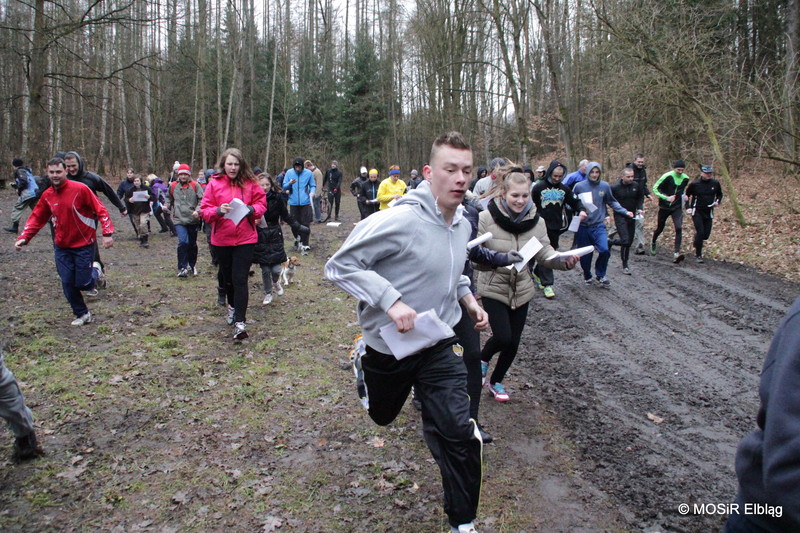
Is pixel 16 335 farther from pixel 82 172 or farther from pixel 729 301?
pixel 729 301

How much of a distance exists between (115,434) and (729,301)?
908cm

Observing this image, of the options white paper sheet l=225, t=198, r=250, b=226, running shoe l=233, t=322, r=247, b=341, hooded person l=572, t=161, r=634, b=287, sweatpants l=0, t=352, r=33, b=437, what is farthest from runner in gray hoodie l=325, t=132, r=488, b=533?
hooded person l=572, t=161, r=634, b=287

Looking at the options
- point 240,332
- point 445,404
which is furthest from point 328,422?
point 240,332

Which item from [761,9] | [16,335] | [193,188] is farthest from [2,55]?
[761,9]

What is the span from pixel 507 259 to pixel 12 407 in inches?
146

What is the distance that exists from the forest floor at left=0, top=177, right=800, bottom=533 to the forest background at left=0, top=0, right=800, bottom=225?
8.79 m

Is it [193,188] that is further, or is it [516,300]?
[193,188]

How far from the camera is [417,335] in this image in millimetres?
2979

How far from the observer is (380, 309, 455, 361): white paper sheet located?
2.96 meters

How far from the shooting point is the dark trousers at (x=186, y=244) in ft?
34.4

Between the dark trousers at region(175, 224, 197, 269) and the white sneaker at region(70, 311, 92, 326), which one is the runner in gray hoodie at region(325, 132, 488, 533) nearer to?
the white sneaker at region(70, 311, 92, 326)

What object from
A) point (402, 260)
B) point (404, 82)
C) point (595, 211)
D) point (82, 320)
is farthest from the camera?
point (404, 82)

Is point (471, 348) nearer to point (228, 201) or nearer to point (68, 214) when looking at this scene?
point (228, 201)

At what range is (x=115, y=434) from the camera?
4.57 metres
